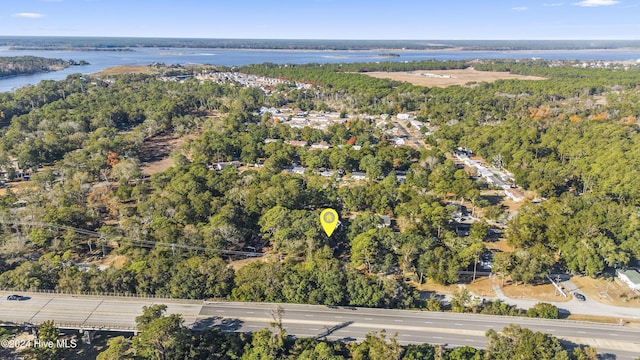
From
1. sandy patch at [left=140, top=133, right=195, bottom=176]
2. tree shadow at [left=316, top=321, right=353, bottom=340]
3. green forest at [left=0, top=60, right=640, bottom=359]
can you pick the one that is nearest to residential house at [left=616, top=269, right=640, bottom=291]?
green forest at [left=0, top=60, right=640, bottom=359]

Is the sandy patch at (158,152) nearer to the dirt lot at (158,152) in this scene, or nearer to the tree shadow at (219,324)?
the dirt lot at (158,152)

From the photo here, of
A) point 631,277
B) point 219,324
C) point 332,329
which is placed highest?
point 631,277

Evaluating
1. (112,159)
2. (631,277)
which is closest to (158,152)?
(112,159)

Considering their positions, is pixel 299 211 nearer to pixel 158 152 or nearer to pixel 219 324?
pixel 219 324

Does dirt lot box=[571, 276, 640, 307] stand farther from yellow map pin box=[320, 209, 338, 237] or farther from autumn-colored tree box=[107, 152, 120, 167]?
autumn-colored tree box=[107, 152, 120, 167]

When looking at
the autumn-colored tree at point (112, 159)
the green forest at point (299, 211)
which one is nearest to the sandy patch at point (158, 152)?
the green forest at point (299, 211)

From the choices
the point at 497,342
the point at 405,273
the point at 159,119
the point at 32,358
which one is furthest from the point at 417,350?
the point at 159,119

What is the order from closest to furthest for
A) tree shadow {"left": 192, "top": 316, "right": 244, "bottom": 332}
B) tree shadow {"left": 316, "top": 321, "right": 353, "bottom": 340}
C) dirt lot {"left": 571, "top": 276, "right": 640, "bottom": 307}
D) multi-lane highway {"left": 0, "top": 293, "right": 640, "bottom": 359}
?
multi-lane highway {"left": 0, "top": 293, "right": 640, "bottom": 359} < tree shadow {"left": 316, "top": 321, "right": 353, "bottom": 340} < tree shadow {"left": 192, "top": 316, "right": 244, "bottom": 332} < dirt lot {"left": 571, "top": 276, "right": 640, "bottom": 307}
